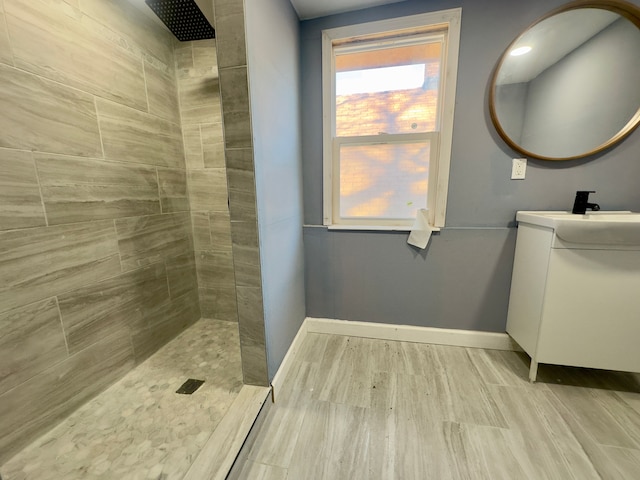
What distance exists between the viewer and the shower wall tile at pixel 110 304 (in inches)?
46.7

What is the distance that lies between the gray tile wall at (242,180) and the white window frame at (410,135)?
29.7 inches

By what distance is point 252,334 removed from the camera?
1166 mm

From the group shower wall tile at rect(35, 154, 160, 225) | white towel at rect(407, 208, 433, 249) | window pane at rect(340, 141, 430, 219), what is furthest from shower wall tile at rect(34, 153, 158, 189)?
white towel at rect(407, 208, 433, 249)

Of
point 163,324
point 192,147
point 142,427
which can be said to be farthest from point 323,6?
point 142,427

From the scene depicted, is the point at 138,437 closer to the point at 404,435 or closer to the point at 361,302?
the point at 404,435

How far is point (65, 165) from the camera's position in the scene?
115cm

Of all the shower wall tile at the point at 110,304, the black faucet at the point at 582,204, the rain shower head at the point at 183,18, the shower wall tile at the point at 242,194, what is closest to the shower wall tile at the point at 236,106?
the shower wall tile at the point at 242,194

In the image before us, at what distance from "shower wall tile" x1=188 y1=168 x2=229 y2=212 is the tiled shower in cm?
9

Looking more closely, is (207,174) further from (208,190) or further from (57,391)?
(57,391)

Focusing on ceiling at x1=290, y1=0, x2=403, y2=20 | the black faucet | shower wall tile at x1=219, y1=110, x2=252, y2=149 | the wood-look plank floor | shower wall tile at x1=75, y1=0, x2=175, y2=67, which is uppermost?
ceiling at x1=290, y1=0, x2=403, y2=20

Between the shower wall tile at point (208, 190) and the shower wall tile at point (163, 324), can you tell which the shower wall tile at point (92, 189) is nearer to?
the shower wall tile at point (208, 190)

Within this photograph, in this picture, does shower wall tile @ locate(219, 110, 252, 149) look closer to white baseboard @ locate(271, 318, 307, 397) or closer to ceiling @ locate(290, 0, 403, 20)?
ceiling @ locate(290, 0, 403, 20)

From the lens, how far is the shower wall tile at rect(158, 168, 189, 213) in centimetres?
170

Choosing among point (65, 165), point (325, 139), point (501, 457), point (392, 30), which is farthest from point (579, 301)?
point (65, 165)
